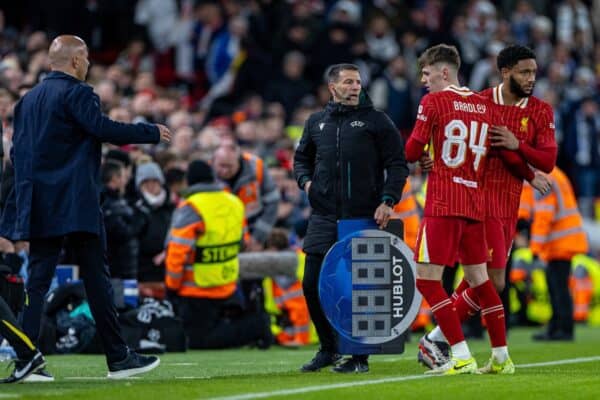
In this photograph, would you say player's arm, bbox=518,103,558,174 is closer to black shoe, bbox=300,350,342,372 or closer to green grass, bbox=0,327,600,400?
green grass, bbox=0,327,600,400

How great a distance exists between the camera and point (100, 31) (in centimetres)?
2292

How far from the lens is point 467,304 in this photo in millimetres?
11891

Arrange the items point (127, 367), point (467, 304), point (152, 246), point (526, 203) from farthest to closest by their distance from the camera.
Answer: point (526, 203), point (152, 246), point (467, 304), point (127, 367)

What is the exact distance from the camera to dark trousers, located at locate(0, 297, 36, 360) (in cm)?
979

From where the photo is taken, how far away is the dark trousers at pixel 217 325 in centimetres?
1521

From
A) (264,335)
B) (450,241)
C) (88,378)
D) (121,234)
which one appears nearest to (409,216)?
(264,335)

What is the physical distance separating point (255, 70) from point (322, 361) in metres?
13.2

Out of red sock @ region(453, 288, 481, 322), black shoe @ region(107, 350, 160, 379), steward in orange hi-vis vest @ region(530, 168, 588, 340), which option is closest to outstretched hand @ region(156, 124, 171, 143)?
black shoe @ region(107, 350, 160, 379)

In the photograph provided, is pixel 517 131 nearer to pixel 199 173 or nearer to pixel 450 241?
pixel 450 241

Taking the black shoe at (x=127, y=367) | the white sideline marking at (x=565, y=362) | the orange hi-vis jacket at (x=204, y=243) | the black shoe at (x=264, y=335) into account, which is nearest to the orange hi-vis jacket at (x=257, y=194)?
the black shoe at (x=264, y=335)

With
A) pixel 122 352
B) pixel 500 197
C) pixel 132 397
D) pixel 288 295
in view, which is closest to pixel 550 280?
pixel 288 295

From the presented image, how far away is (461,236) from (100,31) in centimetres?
1296

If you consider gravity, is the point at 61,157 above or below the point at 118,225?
above

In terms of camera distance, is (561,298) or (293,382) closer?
(293,382)
